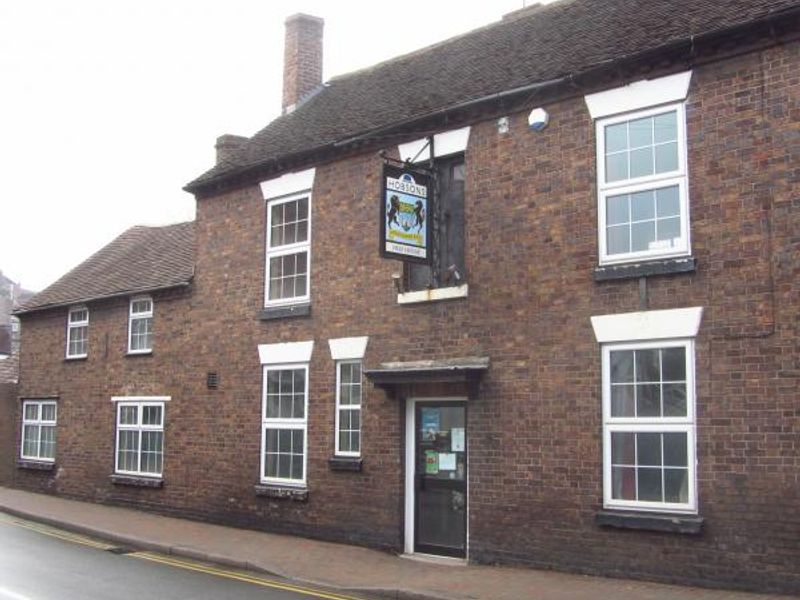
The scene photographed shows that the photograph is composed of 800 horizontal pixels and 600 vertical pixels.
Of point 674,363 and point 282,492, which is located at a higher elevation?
point 674,363

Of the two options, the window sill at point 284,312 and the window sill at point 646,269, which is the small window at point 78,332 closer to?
the window sill at point 284,312

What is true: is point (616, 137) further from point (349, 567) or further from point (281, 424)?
point (281, 424)

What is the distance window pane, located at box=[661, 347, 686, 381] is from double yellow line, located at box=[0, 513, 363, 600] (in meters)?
4.36

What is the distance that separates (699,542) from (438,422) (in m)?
4.10

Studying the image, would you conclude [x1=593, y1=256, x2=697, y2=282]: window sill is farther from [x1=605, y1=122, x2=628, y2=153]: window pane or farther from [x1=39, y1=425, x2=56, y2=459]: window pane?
[x1=39, y1=425, x2=56, y2=459]: window pane

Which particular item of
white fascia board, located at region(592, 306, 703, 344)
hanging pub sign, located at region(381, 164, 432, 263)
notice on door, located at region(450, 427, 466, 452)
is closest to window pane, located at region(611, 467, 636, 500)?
white fascia board, located at region(592, 306, 703, 344)

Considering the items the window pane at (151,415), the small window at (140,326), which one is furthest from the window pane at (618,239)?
the small window at (140,326)

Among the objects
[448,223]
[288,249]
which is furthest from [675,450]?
[288,249]

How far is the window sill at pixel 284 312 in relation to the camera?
47.7 feet

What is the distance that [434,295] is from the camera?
1257 centimetres

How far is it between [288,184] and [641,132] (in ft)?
21.1

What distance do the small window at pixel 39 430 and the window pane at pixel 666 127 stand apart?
612 inches

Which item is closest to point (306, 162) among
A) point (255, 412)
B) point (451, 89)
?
point (451, 89)

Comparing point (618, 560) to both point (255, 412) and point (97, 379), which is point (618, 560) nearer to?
point (255, 412)
